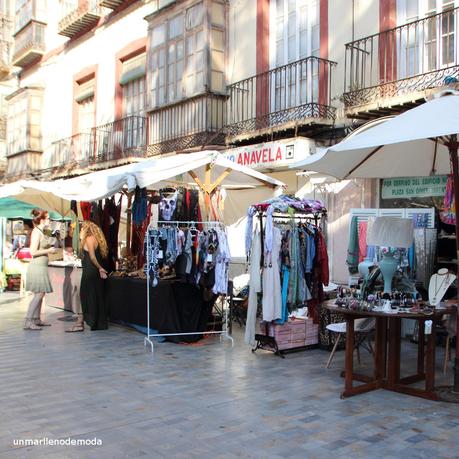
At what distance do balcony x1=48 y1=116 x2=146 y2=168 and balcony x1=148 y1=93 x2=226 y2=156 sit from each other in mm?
987

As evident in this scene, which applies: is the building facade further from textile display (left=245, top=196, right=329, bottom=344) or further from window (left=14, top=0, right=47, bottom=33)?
textile display (left=245, top=196, right=329, bottom=344)

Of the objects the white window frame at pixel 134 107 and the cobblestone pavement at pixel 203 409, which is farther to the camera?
the white window frame at pixel 134 107

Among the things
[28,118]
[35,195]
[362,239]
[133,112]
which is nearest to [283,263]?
[362,239]

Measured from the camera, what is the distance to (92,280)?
8273mm

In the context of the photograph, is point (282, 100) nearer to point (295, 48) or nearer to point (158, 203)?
point (295, 48)

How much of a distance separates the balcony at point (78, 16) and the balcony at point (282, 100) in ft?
22.5

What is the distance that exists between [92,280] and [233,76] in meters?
6.13

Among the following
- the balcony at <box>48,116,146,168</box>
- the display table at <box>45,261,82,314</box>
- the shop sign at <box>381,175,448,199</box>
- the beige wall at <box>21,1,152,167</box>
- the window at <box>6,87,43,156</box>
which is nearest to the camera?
the shop sign at <box>381,175,448,199</box>

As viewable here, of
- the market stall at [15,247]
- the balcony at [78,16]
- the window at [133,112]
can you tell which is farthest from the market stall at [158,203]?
the balcony at [78,16]

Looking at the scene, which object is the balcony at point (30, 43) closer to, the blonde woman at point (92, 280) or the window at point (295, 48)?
the window at point (295, 48)

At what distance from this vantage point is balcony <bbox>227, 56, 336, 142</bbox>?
10.1 metres

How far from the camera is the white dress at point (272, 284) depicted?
21.8 feet

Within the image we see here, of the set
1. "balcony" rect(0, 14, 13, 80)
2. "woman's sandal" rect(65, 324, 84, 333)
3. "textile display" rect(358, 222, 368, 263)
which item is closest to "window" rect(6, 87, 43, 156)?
"balcony" rect(0, 14, 13, 80)

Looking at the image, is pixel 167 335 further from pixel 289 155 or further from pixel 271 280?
pixel 289 155
